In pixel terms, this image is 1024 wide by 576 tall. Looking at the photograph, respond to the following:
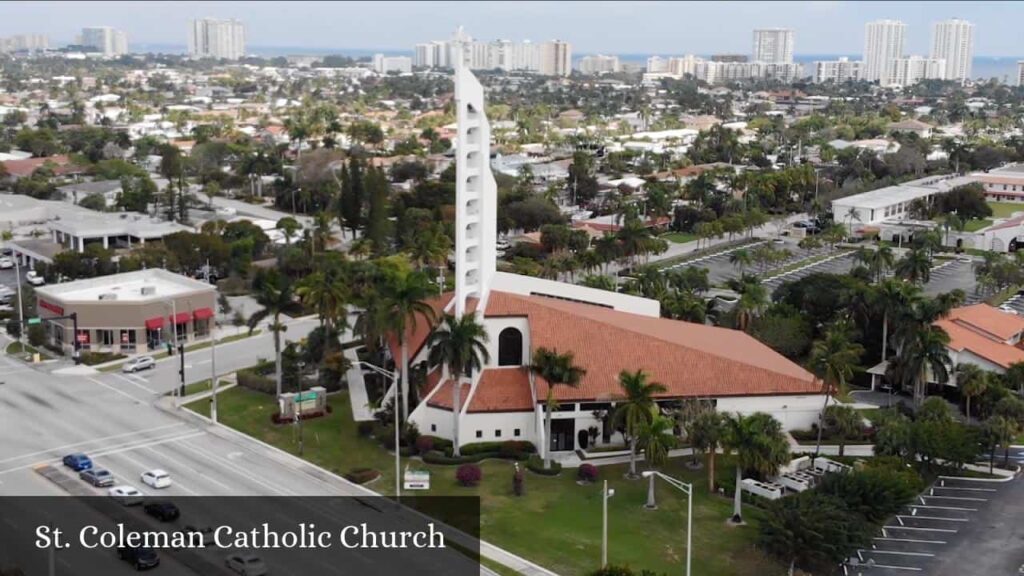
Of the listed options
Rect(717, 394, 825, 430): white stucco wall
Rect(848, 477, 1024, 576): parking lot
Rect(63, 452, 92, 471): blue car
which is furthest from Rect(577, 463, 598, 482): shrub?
Rect(63, 452, 92, 471): blue car

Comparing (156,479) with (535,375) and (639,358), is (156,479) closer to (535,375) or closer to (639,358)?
(535,375)

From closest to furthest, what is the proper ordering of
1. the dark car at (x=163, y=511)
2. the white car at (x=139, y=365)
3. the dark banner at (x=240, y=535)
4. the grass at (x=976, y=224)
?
the dark banner at (x=240, y=535)
the dark car at (x=163, y=511)
the white car at (x=139, y=365)
the grass at (x=976, y=224)

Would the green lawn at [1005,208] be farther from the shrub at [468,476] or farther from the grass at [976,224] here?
the shrub at [468,476]

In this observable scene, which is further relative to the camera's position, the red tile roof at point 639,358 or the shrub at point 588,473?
the red tile roof at point 639,358

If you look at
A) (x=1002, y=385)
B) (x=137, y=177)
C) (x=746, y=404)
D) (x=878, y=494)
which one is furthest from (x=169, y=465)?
(x=137, y=177)

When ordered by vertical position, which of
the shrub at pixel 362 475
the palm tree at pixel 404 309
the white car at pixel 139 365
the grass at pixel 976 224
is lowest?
the white car at pixel 139 365

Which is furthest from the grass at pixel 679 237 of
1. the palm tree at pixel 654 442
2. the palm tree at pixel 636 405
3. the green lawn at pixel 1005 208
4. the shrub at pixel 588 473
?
the palm tree at pixel 654 442

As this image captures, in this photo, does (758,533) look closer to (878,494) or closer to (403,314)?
(878,494)
